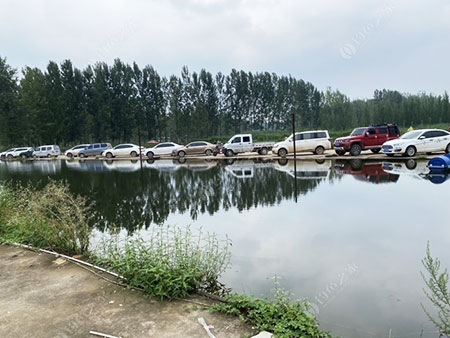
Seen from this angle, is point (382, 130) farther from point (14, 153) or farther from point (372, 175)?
point (14, 153)

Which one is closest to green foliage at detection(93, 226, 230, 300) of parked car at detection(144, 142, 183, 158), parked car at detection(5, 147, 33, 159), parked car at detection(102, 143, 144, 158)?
parked car at detection(144, 142, 183, 158)

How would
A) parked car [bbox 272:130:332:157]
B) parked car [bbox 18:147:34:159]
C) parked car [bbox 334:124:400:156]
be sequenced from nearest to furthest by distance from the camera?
parked car [bbox 334:124:400:156], parked car [bbox 272:130:332:157], parked car [bbox 18:147:34:159]

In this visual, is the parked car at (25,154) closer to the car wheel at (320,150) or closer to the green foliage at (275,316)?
the car wheel at (320,150)

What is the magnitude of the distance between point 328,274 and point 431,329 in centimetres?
147

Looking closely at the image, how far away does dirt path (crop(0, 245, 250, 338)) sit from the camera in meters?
3.22

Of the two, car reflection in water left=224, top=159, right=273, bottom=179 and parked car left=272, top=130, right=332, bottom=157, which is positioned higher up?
parked car left=272, top=130, right=332, bottom=157

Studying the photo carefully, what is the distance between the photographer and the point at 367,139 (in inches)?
817

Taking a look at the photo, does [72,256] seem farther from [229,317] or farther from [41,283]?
[229,317]

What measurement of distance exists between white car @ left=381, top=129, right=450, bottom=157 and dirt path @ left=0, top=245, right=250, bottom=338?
17.3 meters

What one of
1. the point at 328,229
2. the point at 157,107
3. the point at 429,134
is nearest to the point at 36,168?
the point at 328,229

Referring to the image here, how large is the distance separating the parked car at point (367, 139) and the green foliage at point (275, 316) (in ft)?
62.3

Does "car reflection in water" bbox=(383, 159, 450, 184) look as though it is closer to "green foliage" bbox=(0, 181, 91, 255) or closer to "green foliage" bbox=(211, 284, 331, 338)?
"green foliage" bbox=(211, 284, 331, 338)

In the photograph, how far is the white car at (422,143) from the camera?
1784cm

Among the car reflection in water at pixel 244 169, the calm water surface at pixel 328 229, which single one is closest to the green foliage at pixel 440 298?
the calm water surface at pixel 328 229
